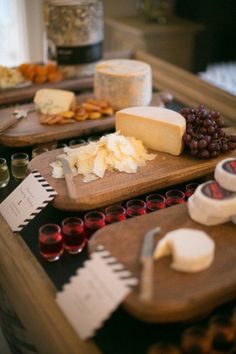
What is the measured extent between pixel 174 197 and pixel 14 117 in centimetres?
62

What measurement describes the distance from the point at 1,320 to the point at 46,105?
70cm

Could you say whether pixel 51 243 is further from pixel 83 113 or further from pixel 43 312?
pixel 83 113

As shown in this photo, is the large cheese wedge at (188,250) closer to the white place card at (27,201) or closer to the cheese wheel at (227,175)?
the cheese wheel at (227,175)

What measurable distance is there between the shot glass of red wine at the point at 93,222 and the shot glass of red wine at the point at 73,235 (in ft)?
0.07

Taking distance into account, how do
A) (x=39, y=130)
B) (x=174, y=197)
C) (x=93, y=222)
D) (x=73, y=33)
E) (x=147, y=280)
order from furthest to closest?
(x=73, y=33) < (x=39, y=130) < (x=174, y=197) < (x=93, y=222) < (x=147, y=280)

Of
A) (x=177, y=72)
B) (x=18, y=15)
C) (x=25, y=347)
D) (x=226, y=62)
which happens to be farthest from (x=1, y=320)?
(x=226, y=62)

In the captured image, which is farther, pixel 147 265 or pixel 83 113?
pixel 83 113

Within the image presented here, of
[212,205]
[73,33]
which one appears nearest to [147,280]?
[212,205]

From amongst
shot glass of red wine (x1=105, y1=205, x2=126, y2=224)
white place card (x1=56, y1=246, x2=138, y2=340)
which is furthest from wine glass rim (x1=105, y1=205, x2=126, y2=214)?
white place card (x1=56, y1=246, x2=138, y2=340)

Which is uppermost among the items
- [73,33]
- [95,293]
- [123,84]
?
[73,33]

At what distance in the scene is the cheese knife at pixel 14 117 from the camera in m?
1.33

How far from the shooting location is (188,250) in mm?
752

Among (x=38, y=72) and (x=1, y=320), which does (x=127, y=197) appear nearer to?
(x=1, y=320)

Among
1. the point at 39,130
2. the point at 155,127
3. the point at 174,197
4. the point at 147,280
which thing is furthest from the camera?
the point at 39,130
